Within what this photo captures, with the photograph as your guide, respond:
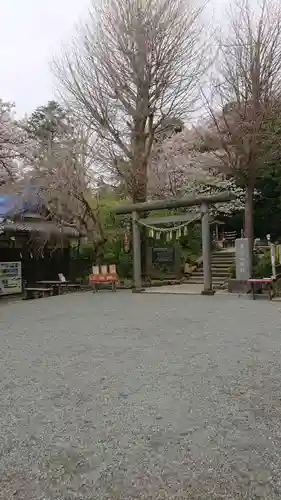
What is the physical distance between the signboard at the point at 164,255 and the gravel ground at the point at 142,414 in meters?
11.2

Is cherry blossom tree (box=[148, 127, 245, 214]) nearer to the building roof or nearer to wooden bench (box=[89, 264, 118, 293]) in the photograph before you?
the building roof

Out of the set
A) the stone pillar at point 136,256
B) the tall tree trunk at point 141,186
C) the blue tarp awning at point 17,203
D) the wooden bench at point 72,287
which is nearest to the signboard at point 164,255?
the tall tree trunk at point 141,186

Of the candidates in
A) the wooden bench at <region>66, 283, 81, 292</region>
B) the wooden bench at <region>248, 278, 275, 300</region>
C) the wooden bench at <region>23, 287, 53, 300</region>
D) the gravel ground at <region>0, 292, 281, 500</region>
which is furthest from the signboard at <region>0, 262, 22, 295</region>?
the gravel ground at <region>0, 292, 281, 500</region>

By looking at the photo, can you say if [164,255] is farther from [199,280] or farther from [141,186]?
[141,186]

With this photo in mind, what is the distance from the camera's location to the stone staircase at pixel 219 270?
17.5m

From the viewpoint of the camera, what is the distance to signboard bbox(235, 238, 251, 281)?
44.8ft

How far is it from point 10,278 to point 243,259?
29.2ft

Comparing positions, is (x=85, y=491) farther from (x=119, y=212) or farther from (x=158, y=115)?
(x=158, y=115)

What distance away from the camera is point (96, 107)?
1783 centimetres

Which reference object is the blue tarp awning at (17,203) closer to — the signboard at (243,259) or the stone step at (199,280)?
the stone step at (199,280)

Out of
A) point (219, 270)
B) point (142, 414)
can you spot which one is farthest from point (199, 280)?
point (142, 414)

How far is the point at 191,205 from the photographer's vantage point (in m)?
15.0

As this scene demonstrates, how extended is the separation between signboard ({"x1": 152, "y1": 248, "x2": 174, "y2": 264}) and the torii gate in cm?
320

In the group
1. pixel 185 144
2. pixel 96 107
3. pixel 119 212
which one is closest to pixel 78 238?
pixel 119 212
